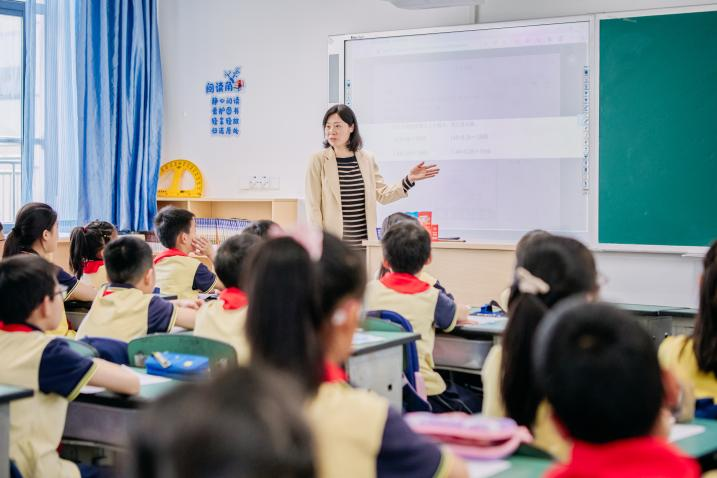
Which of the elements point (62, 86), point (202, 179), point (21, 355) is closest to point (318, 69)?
point (202, 179)

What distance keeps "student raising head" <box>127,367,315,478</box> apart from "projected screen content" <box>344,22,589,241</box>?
5033 mm

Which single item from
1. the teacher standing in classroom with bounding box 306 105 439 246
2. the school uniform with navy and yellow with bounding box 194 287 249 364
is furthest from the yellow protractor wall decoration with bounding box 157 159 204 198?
the school uniform with navy and yellow with bounding box 194 287 249 364

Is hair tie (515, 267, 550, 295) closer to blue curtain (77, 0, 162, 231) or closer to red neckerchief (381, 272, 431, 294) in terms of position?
red neckerchief (381, 272, 431, 294)

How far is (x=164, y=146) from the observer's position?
693 cm

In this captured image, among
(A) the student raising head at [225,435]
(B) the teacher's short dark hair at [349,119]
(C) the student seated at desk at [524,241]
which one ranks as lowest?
(A) the student raising head at [225,435]

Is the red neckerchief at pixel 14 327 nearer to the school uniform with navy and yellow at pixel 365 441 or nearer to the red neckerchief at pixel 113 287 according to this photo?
the red neckerchief at pixel 113 287

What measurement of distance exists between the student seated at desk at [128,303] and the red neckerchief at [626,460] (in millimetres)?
2266

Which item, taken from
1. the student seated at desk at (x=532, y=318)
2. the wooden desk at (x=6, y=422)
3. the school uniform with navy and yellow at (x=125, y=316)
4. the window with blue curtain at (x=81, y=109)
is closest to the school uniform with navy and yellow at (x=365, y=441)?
the student seated at desk at (x=532, y=318)

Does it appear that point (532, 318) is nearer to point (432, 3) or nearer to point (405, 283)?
point (405, 283)

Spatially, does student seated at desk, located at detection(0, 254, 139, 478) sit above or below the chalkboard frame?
below

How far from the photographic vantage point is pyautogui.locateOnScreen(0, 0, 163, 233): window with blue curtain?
237 inches

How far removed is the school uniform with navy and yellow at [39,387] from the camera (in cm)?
213

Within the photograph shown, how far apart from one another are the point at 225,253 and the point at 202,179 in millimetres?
3981

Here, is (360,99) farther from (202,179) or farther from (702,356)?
(702,356)
